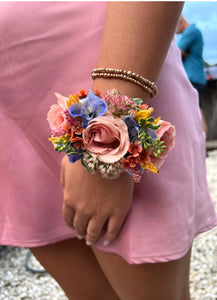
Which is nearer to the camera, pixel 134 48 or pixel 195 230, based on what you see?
pixel 134 48

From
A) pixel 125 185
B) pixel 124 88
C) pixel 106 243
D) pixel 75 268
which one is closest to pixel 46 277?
pixel 75 268

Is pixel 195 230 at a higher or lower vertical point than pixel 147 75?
lower

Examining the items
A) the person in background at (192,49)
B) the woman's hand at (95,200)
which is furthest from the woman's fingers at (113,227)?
the person in background at (192,49)

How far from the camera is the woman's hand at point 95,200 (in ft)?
1.91

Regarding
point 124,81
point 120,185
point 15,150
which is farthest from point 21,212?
point 124,81

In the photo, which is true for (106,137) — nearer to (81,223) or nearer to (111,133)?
(111,133)

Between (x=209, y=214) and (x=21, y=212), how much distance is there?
1.38 feet

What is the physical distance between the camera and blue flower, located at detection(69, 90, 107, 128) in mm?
529

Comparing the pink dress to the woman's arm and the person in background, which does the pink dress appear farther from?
the person in background

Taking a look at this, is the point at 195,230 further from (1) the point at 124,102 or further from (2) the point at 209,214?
(1) the point at 124,102

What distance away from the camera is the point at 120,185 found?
588 millimetres

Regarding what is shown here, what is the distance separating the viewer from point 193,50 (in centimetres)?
393

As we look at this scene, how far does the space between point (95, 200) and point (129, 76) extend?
0.22 meters

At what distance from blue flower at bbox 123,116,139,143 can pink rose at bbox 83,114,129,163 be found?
0.01 metres
